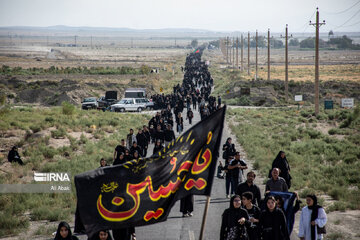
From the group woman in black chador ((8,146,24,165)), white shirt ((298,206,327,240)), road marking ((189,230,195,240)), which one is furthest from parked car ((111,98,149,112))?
white shirt ((298,206,327,240))

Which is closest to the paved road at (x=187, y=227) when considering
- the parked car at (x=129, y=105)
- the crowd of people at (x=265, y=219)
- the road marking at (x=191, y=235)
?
the road marking at (x=191, y=235)

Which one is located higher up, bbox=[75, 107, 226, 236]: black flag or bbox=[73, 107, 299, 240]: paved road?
bbox=[75, 107, 226, 236]: black flag

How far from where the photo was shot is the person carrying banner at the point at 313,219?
8.20 meters

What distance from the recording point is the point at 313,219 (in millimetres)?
8234

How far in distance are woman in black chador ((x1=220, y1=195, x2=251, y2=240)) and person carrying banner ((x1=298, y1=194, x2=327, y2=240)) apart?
53.8 inches

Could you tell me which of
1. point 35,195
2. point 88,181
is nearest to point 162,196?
point 88,181

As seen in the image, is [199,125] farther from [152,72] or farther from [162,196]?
[152,72]

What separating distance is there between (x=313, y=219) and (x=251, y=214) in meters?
1.10

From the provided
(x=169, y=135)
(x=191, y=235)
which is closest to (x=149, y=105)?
(x=169, y=135)

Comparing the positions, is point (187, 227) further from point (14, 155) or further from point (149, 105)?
point (149, 105)

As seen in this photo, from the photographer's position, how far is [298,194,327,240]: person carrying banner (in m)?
8.20

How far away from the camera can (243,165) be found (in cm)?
1234

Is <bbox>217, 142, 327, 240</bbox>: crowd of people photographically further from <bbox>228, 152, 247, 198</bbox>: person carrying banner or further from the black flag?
<bbox>228, 152, 247, 198</bbox>: person carrying banner

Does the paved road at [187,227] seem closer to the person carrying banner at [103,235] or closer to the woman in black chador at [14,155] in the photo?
the person carrying banner at [103,235]
